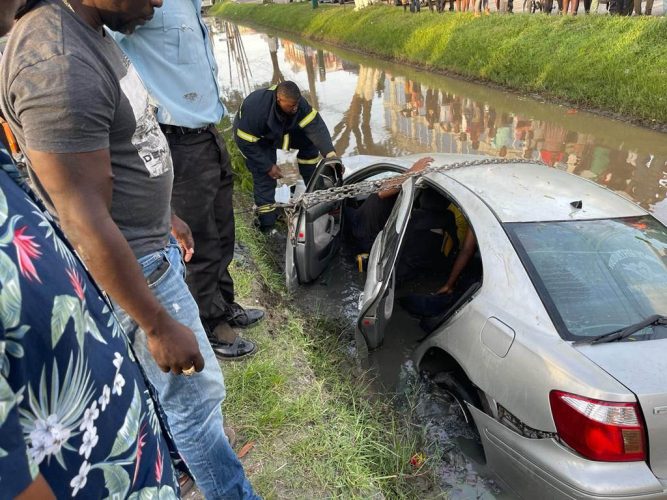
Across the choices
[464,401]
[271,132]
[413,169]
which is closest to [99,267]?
[464,401]

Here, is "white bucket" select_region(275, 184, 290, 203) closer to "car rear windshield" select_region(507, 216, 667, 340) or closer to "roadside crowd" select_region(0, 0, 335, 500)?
"roadside crowd" select_region(0, 0, 335, 500)

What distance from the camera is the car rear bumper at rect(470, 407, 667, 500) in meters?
1.76

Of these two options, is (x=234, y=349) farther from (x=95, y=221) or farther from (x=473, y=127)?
(x=473, y=127)

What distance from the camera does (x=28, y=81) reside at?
3.66 feet

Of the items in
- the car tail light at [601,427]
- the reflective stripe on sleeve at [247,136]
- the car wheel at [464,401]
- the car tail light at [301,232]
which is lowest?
the car wheel at [464,401]

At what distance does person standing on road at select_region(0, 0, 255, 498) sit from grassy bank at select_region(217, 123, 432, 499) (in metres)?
0.52

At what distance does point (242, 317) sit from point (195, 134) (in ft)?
4.25

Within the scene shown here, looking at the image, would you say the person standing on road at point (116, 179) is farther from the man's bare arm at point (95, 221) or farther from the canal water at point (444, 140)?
the canal water at point (444, 140)

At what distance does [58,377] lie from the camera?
0.76 metres

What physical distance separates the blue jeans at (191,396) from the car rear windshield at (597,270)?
138 centimetres

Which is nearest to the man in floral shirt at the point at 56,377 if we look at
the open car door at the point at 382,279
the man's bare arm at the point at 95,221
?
the man's bare arm at the point at 95,221

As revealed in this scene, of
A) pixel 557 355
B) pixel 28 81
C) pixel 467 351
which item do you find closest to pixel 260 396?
pixel 467 351

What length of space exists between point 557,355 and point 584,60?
8203mm

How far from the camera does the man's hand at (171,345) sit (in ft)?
4.29
